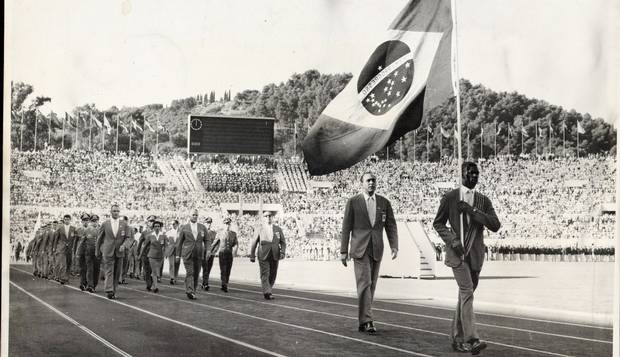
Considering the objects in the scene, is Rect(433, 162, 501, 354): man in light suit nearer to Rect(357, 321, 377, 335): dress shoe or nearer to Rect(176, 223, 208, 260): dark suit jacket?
Rect(357, 321, 377, 335): dress shoe

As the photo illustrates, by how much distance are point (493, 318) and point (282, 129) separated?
2.34 meters

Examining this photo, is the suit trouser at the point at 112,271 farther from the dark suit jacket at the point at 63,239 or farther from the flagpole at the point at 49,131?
the flagpole at the point at 49,131

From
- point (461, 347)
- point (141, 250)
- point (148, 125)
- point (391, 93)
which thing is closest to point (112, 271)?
point (141, 250)

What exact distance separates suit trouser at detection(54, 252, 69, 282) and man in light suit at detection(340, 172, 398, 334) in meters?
2.44

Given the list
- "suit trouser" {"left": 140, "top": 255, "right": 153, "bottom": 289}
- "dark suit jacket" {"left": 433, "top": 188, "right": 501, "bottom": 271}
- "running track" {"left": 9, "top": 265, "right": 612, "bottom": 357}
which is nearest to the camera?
"dark suit jacket" {"left": 433, "top": 188, "right": 501, "bottom": 271}

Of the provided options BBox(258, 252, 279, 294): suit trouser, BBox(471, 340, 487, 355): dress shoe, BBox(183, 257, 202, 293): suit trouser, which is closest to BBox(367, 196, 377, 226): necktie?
BBox(258, 252, 279, 294): suit trouser

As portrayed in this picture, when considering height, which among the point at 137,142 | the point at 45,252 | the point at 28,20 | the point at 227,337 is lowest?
the point at 227,337

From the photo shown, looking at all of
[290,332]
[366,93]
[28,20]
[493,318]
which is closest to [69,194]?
[28,20]

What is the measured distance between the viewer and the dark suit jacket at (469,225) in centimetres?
641

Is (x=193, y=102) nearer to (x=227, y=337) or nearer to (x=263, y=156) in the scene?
(x=263, y=156)

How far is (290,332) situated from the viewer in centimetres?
680

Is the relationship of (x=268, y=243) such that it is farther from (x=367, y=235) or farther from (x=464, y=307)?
(x=464, y=307)

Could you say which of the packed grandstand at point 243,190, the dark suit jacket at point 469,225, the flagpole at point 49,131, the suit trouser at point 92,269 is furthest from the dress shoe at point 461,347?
the flagpole at point 49,131

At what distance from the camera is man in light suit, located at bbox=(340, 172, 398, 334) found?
262 inches
